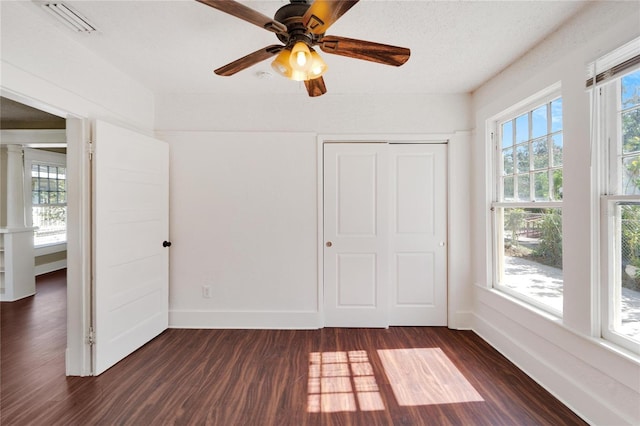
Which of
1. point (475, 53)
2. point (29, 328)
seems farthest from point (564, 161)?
point (29, 328)

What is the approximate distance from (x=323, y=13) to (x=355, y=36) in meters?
0.96

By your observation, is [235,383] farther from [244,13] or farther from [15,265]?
[15,265]

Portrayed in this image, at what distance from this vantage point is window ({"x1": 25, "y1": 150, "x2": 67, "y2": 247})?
5.16 metres

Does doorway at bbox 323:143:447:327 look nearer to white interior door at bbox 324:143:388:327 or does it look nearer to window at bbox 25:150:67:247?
white interior door at bbox 324:143:388:327

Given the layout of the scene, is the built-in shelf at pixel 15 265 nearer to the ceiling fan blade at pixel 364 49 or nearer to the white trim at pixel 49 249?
the white trim at pixel 49 249

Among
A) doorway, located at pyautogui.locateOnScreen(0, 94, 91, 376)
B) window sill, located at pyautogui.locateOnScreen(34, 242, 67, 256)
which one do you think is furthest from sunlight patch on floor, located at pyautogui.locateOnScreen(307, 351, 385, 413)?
window sill, located at pyautogui.locateOnScreen(34, 242, 67, 256)

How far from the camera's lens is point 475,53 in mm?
2262

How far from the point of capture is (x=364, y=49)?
57.4 inches

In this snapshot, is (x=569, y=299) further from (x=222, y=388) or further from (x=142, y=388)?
(x=142, y=388)

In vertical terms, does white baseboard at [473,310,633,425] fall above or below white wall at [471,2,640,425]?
below

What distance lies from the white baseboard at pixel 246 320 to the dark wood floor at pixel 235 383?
0.09m

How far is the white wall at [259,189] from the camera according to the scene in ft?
10.1

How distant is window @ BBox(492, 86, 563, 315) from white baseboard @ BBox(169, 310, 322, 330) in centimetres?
195

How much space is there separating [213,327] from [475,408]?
2.47 metres
